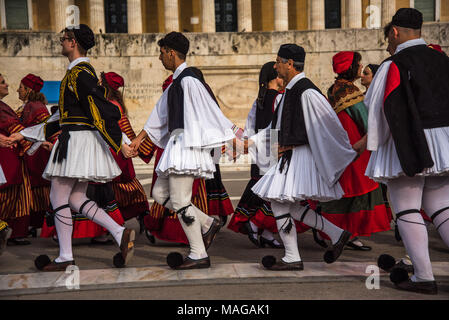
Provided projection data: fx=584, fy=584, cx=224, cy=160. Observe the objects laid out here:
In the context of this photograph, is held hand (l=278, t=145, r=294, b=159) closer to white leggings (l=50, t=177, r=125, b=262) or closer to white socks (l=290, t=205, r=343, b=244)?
white socks (l=290, t=205, r=343, b=244)

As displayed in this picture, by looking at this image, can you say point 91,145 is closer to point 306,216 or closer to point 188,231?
point 188,231

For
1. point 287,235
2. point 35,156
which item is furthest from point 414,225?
point 35,156

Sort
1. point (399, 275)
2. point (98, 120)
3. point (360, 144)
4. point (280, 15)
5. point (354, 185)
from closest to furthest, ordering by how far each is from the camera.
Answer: point (399, 275) → point (360, 144) → point (98, 120) → point (354, 185) → point (280, 15)

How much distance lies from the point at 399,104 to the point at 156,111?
2.28 metres

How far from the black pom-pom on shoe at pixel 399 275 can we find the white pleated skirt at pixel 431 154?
667mm

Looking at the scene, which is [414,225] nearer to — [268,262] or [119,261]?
[268,262]

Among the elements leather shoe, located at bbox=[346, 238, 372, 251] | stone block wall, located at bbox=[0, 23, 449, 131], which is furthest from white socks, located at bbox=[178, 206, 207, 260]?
stone block wall, located at bbox=[0, 23, 449, 131]

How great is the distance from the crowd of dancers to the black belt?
0.04ft

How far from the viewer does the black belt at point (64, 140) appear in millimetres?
5230

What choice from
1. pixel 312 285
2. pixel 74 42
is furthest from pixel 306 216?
pixel 74 42

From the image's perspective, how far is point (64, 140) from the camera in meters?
5.27

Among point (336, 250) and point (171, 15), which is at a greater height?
point (171, 15)

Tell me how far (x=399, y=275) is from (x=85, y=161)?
9.32 feet

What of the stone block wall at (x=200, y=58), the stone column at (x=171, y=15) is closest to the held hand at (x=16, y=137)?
the stone block wall at (x=200, y=58)
